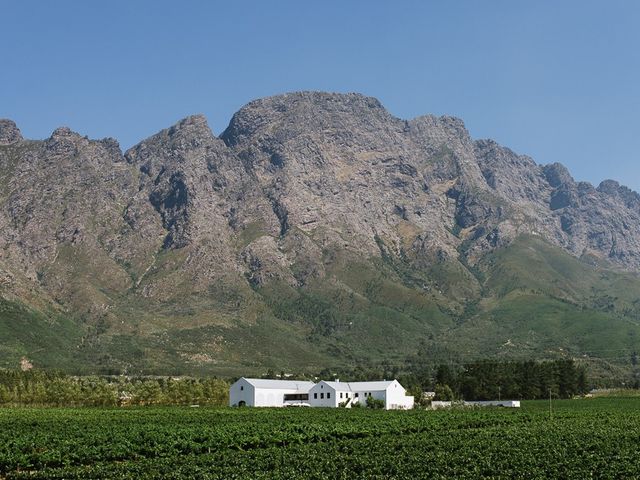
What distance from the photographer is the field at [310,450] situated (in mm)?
39781

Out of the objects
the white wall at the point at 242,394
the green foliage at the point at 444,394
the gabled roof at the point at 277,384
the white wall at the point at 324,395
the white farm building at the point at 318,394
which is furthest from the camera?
the green foliage at the point at 444,394

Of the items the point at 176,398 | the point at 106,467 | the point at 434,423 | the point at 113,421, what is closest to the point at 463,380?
the point at 176,398

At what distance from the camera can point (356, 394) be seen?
144 metres

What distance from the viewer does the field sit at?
131 feet

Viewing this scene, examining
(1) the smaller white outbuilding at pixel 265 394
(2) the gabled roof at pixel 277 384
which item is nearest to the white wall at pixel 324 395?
(1) the smaller white outbuilding at pixel 265 394

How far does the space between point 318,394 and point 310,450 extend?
307ft

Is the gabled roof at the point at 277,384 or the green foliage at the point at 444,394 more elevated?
the gabled roof at the point at 277,384

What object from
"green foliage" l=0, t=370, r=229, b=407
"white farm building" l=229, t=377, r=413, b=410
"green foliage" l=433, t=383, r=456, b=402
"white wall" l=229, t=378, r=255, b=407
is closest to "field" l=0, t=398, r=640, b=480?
"white wall" l=229, t=378, r=255, b=407

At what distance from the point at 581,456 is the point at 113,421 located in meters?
51.3

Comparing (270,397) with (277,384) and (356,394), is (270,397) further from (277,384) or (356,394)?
(356,394)

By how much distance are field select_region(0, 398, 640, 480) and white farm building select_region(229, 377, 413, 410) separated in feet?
196

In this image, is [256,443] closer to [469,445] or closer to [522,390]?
[469,445]

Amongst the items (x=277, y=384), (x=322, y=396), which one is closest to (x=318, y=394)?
(x=322, y=396)

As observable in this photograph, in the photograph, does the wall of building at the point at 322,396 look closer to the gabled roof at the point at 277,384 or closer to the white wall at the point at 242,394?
the gabled roof at the point at 277,384
